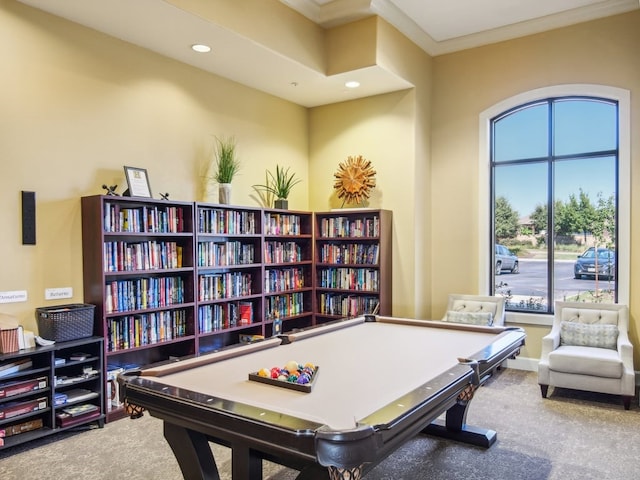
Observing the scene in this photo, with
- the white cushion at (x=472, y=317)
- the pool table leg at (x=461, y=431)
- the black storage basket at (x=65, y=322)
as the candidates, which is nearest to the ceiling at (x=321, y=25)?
the black storage basket at (x=65, y=322)

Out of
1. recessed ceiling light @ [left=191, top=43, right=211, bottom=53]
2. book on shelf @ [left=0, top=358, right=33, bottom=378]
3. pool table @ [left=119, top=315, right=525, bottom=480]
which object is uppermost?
recessed ceiling light @ [left=191, top=43, right=211, bottom=53]

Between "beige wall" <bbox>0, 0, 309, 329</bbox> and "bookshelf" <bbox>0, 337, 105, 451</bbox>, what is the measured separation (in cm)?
43

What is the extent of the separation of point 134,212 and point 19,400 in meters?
1.72

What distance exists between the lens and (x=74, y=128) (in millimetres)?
4258

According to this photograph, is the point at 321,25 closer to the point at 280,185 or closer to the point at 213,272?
the point at 280,185

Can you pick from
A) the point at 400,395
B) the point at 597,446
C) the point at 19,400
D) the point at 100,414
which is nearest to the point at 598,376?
the point at 597,446

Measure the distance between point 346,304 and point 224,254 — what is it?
70.5 inches

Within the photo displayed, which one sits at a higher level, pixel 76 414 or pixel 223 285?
pixel 223 285

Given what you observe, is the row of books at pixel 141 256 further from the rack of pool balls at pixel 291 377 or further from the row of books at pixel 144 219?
the rack of pool balls at pixel 291 377

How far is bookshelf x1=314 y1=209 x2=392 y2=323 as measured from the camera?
6000 millimetres

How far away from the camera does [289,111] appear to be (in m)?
6.59

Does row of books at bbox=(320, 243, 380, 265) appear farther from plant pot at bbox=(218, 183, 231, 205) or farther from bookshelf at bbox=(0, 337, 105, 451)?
bookshelf at bbox=(0, 337, 105, 451)

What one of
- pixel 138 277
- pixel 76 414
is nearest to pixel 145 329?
pixel 138 277

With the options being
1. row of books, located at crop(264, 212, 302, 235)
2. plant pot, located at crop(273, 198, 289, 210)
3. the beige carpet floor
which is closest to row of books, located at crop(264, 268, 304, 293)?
row of books, located at crop(264, 212, 302, 235)
